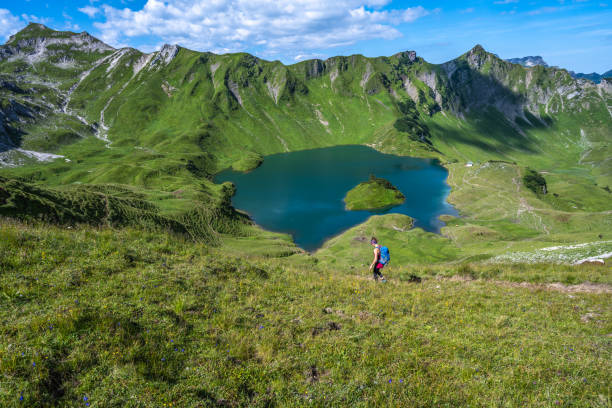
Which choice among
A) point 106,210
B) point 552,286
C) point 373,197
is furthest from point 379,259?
point 373,197

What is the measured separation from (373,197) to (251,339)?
141m

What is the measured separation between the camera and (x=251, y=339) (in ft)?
32.8

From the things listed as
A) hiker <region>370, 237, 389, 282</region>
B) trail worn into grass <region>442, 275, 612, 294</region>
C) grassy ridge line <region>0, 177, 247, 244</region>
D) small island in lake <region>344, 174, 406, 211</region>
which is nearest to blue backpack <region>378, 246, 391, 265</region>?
hiker <region>370, 237, 389, 282</region>

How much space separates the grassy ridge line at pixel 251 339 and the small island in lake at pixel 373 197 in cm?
12668

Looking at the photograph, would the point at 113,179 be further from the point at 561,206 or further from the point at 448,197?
the point at 561,206

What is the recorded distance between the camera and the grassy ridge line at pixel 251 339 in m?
7.36

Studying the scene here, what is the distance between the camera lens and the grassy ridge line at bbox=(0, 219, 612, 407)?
7359 millimetres

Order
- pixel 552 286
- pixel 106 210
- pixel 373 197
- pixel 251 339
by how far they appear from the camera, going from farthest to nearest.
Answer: pixel 373 197 → pixel 106 210 → pixel 552 286 → pixel 251 339

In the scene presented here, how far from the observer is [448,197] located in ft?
510

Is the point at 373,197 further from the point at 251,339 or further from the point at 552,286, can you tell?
the point at 251,339

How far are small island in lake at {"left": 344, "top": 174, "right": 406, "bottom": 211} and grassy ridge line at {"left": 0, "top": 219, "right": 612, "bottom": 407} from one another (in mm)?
126684

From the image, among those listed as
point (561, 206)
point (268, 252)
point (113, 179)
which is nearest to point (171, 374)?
point (268, 252)

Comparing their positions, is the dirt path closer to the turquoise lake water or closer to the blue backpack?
the blue backpack

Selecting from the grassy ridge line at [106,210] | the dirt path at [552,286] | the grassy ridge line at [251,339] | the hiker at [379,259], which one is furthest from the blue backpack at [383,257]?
Result: the grassy ridge line at [106,210]
